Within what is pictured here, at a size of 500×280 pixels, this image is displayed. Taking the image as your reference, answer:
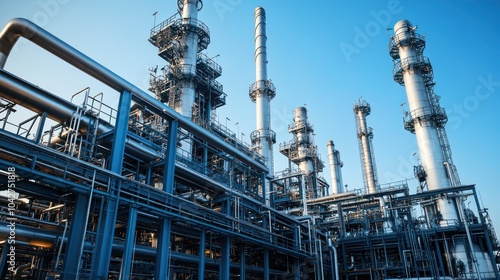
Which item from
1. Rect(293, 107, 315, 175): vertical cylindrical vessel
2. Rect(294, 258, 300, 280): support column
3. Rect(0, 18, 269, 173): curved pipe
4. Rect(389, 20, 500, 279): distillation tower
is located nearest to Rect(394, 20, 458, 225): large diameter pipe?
Rect(389, 20, 500, 279): distillation tower

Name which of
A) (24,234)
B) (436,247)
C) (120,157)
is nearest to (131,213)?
(120,157)

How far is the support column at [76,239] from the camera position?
10141 mm

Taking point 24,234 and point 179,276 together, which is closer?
point 24,234

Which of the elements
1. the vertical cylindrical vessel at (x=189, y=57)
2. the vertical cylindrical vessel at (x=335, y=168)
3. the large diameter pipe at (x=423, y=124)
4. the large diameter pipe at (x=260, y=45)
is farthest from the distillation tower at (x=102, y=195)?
the vertical cylindrical vessel at (x=335, y=168)

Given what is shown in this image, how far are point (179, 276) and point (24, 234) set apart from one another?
38.5 ft

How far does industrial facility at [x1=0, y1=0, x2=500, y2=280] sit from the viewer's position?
37.3 feet

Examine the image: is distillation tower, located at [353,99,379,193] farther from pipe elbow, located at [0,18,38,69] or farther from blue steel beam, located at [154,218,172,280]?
pipe elbow, located at [0,18,38,69]

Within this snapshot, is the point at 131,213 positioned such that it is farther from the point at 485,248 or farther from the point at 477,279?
the point at 485,248

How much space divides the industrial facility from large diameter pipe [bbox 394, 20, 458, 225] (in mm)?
102

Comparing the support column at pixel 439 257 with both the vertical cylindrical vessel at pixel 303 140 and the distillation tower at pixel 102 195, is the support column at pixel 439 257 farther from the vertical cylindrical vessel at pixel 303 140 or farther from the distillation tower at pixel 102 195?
the vertical cylindrical vessel at pixel 303 140

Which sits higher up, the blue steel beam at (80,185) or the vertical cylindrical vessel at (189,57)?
the vertical cylindrical vessel at (189,57)

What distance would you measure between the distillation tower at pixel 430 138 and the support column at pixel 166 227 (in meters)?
19.1

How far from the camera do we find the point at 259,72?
1462 inches


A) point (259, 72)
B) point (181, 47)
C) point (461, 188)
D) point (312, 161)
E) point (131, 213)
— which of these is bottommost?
point (131, 213)
